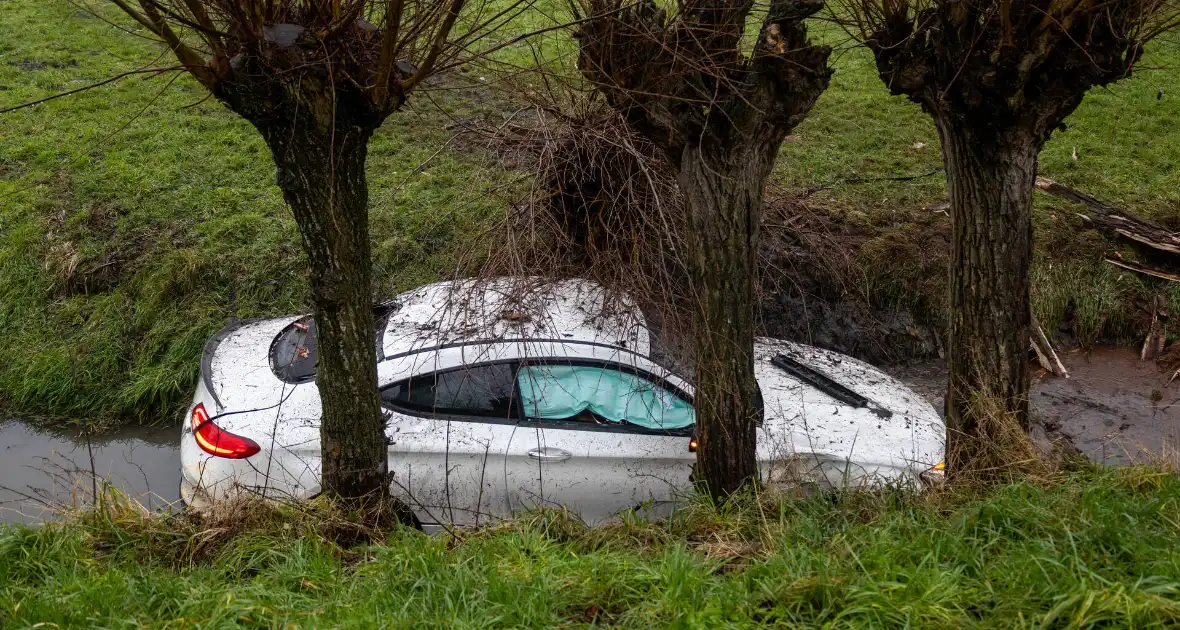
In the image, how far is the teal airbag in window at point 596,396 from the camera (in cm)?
496

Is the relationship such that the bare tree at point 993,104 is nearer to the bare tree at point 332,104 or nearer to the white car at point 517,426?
the white car at point 517,426

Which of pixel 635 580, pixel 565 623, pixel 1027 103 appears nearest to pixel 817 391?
pixel 1027 103

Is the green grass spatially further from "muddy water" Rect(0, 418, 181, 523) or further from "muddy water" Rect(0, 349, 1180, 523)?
"muddy water" Rect(0, 349, 1180, 523)

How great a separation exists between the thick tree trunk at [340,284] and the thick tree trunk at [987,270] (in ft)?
10.1

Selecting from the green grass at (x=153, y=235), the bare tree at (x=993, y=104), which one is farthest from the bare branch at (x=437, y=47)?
the bare tree at (x=993, y=104)

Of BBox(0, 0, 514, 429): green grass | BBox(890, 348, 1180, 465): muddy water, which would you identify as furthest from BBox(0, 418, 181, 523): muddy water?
BBox(890, 348, 1180, 465): muddy water

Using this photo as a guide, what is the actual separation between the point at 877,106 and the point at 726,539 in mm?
8253

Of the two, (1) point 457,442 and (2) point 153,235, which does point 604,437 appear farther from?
(2) point 153,235

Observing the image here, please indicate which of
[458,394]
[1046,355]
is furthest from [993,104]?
[1046,355]

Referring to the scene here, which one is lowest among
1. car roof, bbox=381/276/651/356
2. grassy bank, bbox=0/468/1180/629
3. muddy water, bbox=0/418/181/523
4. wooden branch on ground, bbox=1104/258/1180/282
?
muddy water, bbox=0/418/181/523

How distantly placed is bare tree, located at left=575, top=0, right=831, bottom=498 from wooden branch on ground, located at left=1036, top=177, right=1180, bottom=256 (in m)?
5.13

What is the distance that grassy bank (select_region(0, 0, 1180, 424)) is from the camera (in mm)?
7191

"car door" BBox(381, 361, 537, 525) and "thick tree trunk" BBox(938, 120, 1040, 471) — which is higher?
"thick tree trunk" BBox(938, 120, 1040, 471)

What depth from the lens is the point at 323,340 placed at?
4.37m
